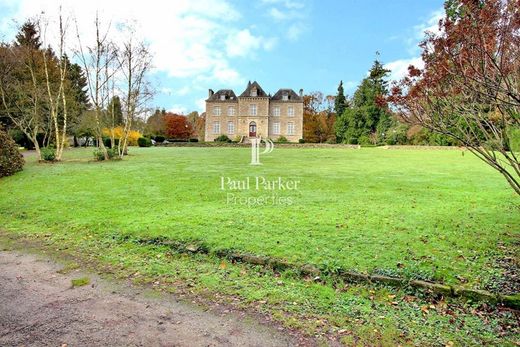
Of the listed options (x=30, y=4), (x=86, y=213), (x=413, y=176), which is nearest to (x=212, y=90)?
(x=30, y=4)

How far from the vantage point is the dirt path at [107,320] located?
2656 millimetres

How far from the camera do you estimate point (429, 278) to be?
3.71 m

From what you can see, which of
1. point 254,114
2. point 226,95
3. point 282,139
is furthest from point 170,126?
point 282,139

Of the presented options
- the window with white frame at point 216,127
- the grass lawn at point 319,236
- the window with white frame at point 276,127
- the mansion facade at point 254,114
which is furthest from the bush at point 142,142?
the grass lawn at point 319,236

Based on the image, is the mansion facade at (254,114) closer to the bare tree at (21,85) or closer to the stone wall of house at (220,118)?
the stone wall of house at (220,118)

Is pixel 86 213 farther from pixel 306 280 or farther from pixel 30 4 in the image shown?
pixel 30 4

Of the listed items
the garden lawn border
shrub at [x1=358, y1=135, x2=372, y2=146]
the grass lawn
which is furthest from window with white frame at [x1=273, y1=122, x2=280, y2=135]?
the garden lawn border

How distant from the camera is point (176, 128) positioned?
2224 inches

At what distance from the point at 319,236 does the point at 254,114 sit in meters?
46.5

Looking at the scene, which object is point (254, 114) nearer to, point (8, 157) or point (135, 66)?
point (135, 66)

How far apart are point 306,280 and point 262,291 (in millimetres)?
598

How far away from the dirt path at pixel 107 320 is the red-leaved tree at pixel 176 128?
2120 inches

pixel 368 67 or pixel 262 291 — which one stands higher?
pixel 368 67

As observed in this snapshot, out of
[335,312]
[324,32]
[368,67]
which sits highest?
[368,67]
